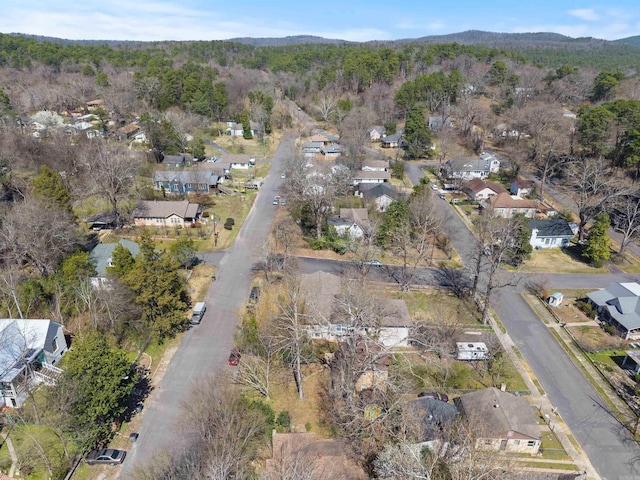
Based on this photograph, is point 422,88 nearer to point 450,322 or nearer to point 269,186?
point 269,186

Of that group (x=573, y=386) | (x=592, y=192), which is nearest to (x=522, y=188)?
(x=592, y=192)

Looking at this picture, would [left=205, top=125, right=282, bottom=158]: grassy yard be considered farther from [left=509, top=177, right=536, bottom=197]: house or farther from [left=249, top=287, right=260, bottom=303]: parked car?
[left=249, top=287, right=260, bottom=303]: parked car

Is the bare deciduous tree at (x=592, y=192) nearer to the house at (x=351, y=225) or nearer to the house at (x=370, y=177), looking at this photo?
the house at (x=351, y=225)

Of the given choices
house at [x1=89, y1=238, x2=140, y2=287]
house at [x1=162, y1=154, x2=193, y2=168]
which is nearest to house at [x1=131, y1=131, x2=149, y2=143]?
house at [x1=162, y1=154, x2=193, y2=168]

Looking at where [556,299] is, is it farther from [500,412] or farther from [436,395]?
[436,395]

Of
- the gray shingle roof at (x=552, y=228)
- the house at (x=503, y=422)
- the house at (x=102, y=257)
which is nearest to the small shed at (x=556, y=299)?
the gray shingle roof at (x=552, y=228)

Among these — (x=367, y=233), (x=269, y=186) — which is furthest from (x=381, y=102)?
(x=367, y=233)

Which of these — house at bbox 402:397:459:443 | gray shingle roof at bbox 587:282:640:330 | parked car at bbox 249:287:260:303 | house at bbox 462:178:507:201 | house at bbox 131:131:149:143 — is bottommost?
parked car at bbox 249:287:260:303
